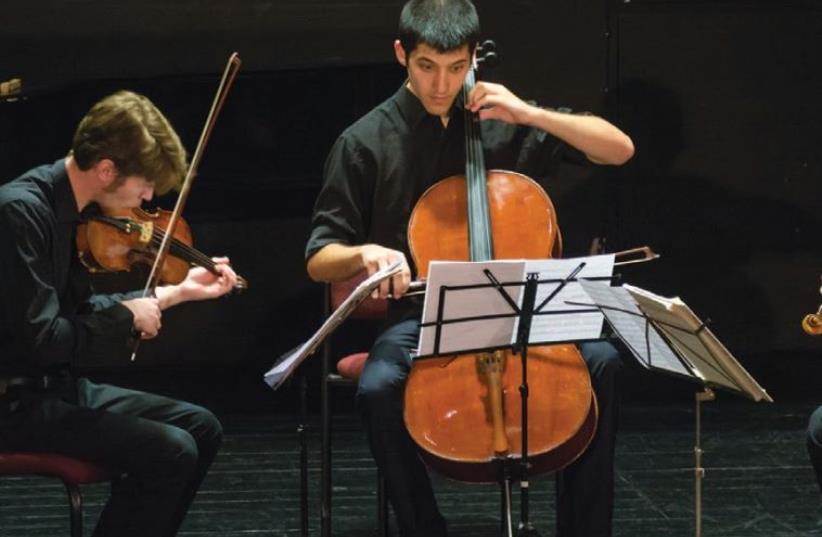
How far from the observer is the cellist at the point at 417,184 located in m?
3.20

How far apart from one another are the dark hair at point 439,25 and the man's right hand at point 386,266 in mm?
513

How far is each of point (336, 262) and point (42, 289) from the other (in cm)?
72

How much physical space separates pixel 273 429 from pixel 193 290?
2023mm

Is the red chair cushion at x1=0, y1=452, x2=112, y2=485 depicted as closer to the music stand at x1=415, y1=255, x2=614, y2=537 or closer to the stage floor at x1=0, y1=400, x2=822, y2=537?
the music stand at x1=415, y1=255, x2=614, y2=537

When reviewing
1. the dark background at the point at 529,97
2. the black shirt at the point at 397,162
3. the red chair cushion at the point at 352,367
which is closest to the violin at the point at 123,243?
the black shirt at the point at 397,162

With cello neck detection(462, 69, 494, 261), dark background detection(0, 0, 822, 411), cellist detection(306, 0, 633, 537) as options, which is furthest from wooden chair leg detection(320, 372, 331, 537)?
dark background detection(0, 0, 822, 411)

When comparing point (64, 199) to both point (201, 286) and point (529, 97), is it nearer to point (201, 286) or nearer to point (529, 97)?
point (201, 286)

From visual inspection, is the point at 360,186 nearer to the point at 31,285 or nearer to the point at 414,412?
the point at 414,412

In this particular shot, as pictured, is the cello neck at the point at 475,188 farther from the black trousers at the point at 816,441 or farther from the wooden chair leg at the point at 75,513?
the wooden chair leg at the point at 75,513

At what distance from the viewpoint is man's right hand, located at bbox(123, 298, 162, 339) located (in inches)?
119

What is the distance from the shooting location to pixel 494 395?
3047 millimetres

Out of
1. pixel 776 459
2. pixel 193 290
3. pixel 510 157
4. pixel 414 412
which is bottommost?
pixel 776 459

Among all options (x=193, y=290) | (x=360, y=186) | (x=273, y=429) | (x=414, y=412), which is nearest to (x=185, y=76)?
(x=273, y=429)

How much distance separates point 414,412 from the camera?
3.06m
